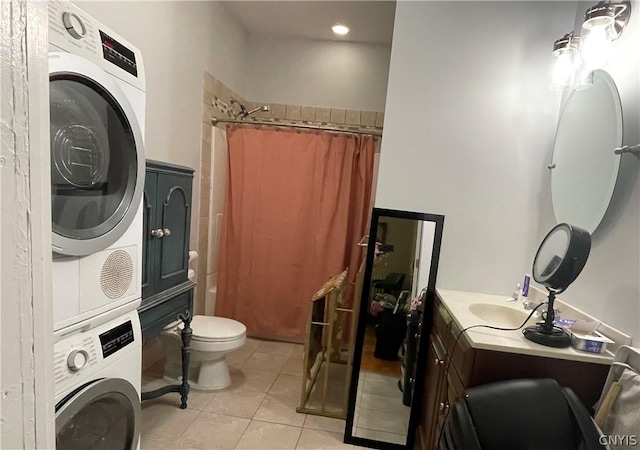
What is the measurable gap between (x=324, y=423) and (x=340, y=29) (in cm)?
298

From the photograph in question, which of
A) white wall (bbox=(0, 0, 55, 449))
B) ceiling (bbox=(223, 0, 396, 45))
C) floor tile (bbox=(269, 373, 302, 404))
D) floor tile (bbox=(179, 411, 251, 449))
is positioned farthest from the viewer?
ceiling (bbox=(223, 0, 396, 45))

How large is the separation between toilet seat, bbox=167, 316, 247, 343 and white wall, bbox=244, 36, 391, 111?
82.9 inches

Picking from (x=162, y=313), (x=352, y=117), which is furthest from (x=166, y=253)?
(x=352, y=117)

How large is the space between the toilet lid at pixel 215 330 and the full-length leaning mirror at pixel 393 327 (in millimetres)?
786

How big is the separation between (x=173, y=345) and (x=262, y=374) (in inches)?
25.0

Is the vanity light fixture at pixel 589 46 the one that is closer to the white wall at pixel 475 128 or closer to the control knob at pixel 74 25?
the white wall at pixel 475 128

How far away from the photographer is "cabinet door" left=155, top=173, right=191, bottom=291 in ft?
5.51

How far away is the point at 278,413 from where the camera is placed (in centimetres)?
209

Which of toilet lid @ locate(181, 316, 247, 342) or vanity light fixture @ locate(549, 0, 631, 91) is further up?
vanity light fixture @ locate(549, 0, 631, 91)

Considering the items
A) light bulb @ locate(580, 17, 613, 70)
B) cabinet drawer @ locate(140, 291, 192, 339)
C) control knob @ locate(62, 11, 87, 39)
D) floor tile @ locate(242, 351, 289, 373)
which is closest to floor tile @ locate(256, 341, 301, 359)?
floor tile @ locate(242, 351, 289, 373)

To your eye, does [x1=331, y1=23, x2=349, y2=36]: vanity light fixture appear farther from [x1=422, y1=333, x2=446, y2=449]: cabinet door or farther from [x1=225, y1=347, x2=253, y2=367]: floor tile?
[x1=225, y1=347, x2=253, y2=367]: floor tile

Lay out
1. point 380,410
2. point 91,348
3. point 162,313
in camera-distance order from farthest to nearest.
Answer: point 380,410 < point 162,313 < point 91,348

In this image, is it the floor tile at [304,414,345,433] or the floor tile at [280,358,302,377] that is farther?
the floor tile at [280,358,302,377]

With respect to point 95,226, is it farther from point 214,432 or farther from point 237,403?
point 237,403
